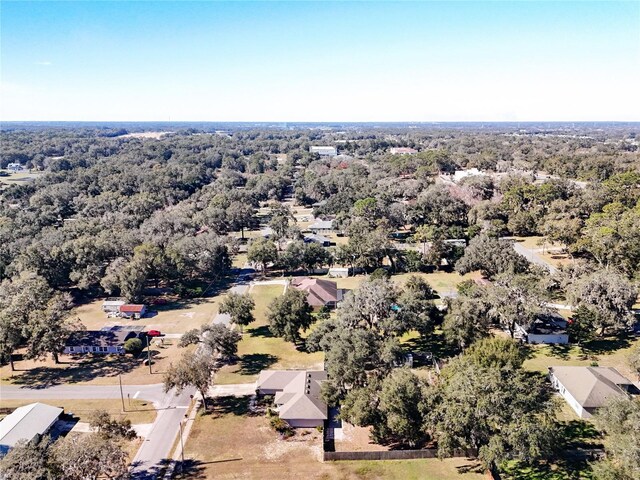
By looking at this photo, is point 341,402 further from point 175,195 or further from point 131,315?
point 175,195

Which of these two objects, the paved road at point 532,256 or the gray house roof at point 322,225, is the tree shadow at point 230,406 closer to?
the paved road at point 532,256

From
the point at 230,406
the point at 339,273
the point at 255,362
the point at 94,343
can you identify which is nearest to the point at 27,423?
the point at 230,406

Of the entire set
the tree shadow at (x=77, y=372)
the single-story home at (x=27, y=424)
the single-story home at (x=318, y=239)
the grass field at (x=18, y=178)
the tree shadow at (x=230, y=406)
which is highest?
the grass field at (x=18, y=178)

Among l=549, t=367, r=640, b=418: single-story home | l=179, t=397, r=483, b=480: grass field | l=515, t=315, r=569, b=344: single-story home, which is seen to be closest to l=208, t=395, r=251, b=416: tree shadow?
l=179, t=397, r=483, b=480: grass field

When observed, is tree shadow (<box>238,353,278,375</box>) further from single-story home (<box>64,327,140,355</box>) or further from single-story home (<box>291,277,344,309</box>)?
single-story home (<box>64,327,140,355</box>)

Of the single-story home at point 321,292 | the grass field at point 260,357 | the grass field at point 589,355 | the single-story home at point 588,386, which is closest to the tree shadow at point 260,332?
the grass field at point 260,357
